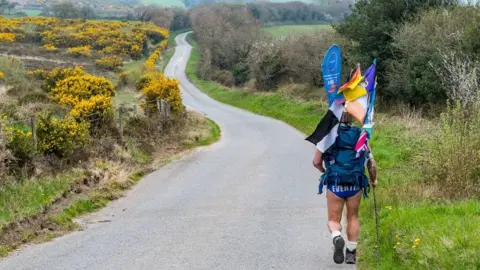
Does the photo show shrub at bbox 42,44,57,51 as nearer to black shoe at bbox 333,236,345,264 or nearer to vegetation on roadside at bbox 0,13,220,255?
vegetation on roadside at bbox 0,13,220,255

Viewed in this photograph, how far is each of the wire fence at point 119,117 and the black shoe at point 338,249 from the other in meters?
7.13

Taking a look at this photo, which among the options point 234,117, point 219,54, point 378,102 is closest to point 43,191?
point 378,102

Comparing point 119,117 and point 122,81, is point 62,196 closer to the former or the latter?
point 119,117

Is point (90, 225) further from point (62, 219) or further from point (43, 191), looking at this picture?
point (43, 191)

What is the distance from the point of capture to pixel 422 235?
6.09m

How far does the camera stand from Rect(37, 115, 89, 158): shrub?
12.2 m

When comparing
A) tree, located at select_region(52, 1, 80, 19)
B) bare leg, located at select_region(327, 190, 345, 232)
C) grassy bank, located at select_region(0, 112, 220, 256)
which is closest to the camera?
bare leg, located at select_region(327, 190, 345, 232)

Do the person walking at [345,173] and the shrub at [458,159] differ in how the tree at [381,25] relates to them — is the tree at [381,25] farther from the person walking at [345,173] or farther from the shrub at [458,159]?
the person walking at [345,173]

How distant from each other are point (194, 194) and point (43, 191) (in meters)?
3.06

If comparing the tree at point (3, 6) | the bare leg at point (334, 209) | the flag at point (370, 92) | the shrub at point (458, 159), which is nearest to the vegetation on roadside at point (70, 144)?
the bare leg at point (334, 209)

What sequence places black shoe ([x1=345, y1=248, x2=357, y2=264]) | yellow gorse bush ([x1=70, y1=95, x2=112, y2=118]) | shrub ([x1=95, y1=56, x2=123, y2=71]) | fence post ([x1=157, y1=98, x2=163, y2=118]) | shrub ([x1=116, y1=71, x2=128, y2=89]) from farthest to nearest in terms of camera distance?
shrub ([x1=95, y1=56, x2=123, y2=71]) < shrub ([x1=116, y1=71, x2=128, y2=89]) < fence post ([x1=157, y1=98, x2=163, y2=118]) < yellow gorse bush ([x1=70, y1=95, x2=112, y2=118]) < black shoe ([x1=345, y1=248, x2=357, y2=264])

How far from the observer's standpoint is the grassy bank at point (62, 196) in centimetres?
830

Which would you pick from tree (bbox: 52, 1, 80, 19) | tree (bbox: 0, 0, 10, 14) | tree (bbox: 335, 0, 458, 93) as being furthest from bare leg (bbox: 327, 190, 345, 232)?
tree (bbox: 0, 0, 10, 14)

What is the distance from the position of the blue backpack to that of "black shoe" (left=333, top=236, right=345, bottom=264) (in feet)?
2.08
